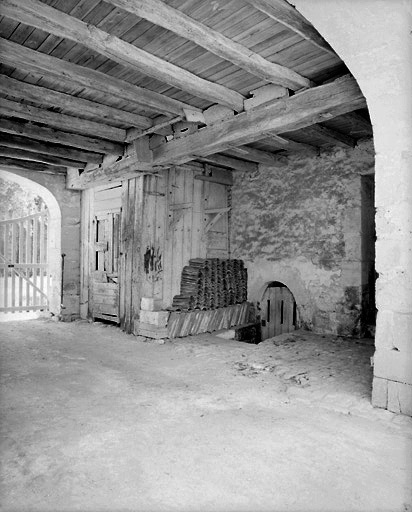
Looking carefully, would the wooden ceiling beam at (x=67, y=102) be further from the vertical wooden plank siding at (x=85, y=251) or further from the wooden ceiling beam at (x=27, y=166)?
the vertical wooden plank siding at (x=85, y=251)

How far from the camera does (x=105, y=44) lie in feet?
9.82

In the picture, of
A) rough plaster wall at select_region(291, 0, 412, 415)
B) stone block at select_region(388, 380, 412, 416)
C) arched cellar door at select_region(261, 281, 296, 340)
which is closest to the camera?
rough plaster wall at select_region(291, 0, 412, 415)

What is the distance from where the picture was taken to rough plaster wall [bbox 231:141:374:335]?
18.7 ft

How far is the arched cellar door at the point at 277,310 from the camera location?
6.69m

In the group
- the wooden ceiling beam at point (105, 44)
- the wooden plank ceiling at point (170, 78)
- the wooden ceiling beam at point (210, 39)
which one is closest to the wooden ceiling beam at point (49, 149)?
the wooden plank ceiling at point (170, 78)

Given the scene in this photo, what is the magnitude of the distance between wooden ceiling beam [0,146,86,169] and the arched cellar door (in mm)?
4226

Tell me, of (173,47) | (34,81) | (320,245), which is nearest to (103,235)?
(34,81)

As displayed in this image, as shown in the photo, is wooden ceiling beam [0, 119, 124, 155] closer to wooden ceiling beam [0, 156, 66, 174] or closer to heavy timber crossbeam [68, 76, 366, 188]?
heavy timber crossbeam [68, 76, 366, 188]

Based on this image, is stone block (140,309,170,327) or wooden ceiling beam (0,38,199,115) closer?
wooden ceiling beam (0,38,199,115)

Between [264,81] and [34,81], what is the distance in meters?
2.44

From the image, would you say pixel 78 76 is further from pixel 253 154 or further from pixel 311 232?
pixel 311 232

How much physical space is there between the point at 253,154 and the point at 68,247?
412 cm

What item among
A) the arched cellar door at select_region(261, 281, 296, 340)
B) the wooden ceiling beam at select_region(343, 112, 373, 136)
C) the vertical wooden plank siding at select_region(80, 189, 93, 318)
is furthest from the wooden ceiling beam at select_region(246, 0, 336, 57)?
the vertical wooden plank siding at select_region(80, 189, 93, 318)

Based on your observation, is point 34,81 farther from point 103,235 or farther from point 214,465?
point 214,465
